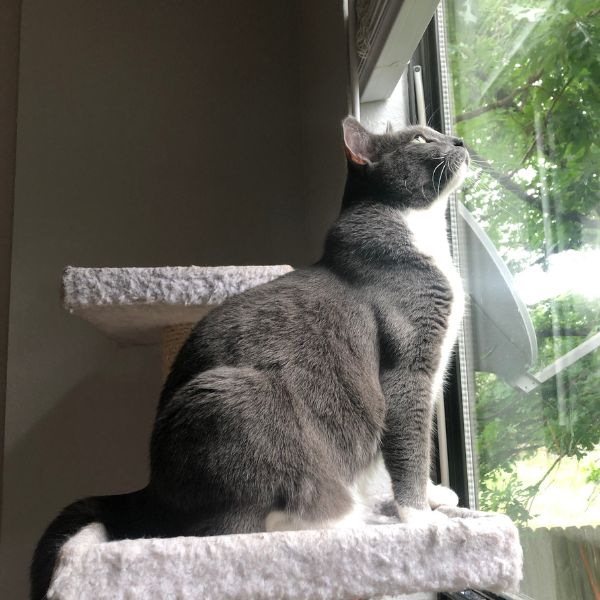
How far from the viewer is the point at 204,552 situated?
674 millimetres

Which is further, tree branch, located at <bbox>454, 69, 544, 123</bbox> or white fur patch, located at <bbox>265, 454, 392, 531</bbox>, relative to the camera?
tree branch, located at <bbox>454, 69, 544, 123</bbox>

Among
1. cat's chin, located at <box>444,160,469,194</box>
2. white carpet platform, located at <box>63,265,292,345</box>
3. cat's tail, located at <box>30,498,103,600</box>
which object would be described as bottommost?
cat's tail, located at <box>30,498,103,600</box>

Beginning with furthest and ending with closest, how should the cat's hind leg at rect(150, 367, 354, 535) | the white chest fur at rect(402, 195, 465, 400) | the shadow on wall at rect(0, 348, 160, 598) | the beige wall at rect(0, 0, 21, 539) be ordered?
the beige wall at rect(0, 0, 21, 539), the shadow on wall at rect(0, 348, 160, 598), the white chest fur at rect(402, 195, 465, 400), the cat's hind leg at rect(150, 367, 354, 535)

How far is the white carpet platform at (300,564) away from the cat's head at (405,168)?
0.56 metres

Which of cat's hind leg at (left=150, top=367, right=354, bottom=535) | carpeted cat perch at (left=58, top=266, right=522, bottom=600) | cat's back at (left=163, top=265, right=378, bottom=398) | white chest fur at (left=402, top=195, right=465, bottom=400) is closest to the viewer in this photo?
carpeted cat perch at (left=58, top=266, right=522, bottom=600)

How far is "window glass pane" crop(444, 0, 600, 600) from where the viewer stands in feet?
3.15

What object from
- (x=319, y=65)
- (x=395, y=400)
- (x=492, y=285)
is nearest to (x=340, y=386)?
(x=395, y=400)

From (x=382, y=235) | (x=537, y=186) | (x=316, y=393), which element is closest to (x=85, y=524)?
(x=316, y=393)

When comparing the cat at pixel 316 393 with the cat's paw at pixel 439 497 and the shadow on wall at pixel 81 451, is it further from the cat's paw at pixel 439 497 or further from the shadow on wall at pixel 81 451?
the shadow on wall at pixel 81 451

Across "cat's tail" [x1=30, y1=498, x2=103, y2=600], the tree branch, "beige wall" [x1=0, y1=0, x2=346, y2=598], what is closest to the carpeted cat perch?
"cat's tail" [x1=30, y1=498, x2=103, y2=600]

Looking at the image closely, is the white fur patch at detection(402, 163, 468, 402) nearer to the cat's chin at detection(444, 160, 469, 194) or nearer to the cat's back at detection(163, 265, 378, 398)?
the cat's chin at detection(444, 160, 469, 194)

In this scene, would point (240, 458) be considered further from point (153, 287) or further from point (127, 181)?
point (127, 181)

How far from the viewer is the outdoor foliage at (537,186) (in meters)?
0.96

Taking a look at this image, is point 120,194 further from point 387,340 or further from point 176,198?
point 387,340
